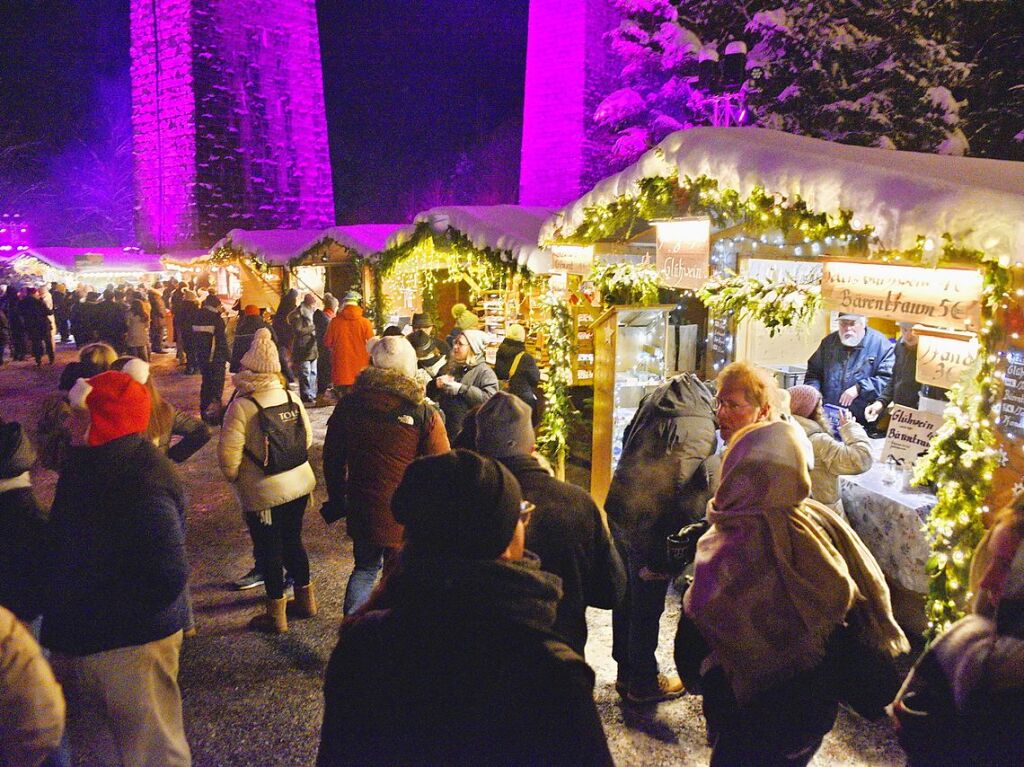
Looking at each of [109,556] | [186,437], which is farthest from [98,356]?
[109,556]

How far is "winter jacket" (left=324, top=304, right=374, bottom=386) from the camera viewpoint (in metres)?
10.2

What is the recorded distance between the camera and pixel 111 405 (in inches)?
107

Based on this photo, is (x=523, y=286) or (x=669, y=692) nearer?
(x=669, y=692)

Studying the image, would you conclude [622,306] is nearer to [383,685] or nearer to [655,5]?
[383,685]

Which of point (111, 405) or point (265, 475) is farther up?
point (111, 405)

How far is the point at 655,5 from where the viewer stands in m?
15.2

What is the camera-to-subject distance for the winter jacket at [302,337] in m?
11.7

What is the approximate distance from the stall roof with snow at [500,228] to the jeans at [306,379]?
2.99m

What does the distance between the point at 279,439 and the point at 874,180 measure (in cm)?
352

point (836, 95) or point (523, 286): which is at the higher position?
point (836, 95)

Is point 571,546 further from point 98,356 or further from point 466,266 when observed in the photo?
point 466,266

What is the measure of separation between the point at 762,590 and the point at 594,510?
692mm

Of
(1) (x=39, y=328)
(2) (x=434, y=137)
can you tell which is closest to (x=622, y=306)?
(1) (x=39, y=328)

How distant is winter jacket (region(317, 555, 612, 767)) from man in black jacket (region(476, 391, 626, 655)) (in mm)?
1144
